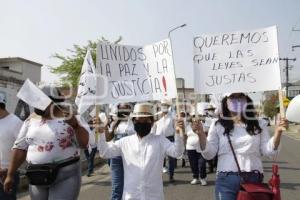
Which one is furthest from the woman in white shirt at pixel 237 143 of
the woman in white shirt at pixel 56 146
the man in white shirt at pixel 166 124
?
A: the man in white shirt at pixel 166 124

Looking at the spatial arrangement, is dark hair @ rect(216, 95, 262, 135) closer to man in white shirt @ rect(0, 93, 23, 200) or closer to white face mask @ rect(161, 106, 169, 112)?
man in white shirt @ rect(0, 93, 23, 200)

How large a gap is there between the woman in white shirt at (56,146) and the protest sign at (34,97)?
15cm

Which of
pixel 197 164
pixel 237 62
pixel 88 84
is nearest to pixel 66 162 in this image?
pixel 237 62

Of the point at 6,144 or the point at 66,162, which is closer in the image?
the point at 66,162

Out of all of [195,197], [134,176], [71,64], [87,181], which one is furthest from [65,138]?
[71,64]

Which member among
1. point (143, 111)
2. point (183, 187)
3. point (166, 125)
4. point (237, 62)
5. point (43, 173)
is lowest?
point (183, 187)

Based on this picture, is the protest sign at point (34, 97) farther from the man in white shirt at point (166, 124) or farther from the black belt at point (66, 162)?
the man in white shirt at point (166, 124)

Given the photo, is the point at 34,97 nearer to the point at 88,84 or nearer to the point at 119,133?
the point at 88,84

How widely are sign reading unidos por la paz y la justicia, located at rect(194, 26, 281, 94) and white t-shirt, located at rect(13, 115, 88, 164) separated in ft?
4.85

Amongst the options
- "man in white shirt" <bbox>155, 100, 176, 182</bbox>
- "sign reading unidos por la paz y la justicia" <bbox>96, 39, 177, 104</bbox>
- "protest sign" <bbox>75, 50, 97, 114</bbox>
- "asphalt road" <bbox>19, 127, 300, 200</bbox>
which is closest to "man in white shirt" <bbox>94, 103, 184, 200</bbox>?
"sign reading unidos por la paz y la justicia" <bbox>96, 39, 177, 104</bbox>

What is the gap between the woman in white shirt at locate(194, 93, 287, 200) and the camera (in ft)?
14.8

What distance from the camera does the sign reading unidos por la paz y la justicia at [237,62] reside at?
519 centimetres

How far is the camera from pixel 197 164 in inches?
428

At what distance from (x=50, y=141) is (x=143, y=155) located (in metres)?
0.90
